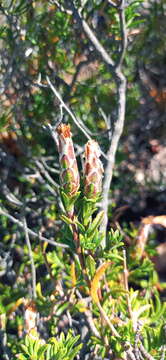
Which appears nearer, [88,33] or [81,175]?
[88,33]

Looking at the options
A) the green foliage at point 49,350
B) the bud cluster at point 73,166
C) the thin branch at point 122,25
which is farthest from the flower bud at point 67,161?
the thin branch at point 122,25

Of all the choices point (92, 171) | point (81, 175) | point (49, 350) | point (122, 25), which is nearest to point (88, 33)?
point (122, 25)

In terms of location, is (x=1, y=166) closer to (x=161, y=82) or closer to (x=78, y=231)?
(x=161, y=82)

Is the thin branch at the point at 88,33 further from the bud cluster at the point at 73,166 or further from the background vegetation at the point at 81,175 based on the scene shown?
the bud cluster at the point at 73,166

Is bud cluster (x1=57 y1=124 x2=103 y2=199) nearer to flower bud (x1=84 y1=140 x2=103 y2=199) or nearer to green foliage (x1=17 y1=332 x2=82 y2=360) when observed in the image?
flower bud (x1=84 y1=140 x2=103 y2=199)

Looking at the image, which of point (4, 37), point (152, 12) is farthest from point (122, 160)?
point (4, 37)

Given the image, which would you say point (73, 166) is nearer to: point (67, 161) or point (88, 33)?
point (67, 161)

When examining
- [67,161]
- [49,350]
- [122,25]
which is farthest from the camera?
[122,25]
